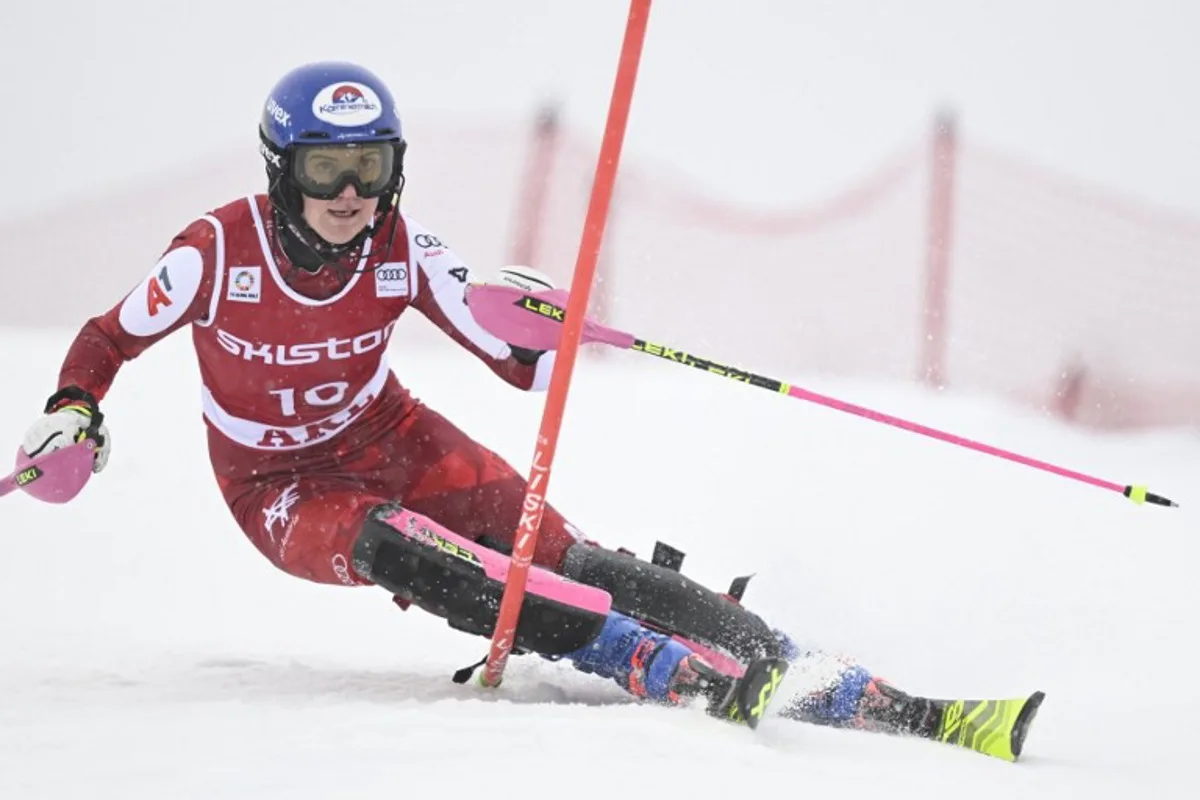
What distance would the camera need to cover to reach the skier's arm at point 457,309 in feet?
11.1

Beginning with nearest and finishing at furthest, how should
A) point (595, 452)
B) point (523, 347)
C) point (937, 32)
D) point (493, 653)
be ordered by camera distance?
point (493, 653) → point (523, 347) → point (595, 452) → point (937, 32)

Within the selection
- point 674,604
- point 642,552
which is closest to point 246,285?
point 674,604

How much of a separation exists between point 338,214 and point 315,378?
1.39ft

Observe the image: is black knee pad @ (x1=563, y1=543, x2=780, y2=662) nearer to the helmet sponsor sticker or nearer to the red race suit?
the red race suit

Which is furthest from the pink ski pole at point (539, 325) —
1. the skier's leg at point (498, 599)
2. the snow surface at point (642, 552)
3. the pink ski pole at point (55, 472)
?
the pink ski pole at point (55, 472)

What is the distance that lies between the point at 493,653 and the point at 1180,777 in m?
1.39

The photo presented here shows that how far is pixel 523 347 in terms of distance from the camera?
10.6ft

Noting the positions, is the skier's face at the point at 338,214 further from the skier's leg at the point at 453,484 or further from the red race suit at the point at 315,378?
the skier's leg at the point at 453,484

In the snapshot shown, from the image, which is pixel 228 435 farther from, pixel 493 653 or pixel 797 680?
pixel 797 680

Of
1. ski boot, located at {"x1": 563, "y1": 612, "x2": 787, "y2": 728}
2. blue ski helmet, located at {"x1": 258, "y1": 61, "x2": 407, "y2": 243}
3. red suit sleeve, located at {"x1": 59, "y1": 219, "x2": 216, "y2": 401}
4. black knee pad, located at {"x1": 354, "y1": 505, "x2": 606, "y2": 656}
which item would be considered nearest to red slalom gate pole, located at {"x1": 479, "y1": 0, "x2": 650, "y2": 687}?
black knee pad, located at {"x1": 354, "y1": 505, "x2": 606, "y2": 656}

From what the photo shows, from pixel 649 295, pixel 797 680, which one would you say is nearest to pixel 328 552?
pixel 797 680

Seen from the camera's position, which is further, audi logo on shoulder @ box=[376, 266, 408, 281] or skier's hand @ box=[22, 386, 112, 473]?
audi logo on shoulder @ box=[376, 266, 408, 281]

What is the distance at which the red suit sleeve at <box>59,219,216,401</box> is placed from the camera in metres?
3.13

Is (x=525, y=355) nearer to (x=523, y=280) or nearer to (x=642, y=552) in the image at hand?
(x=523, y=280)
